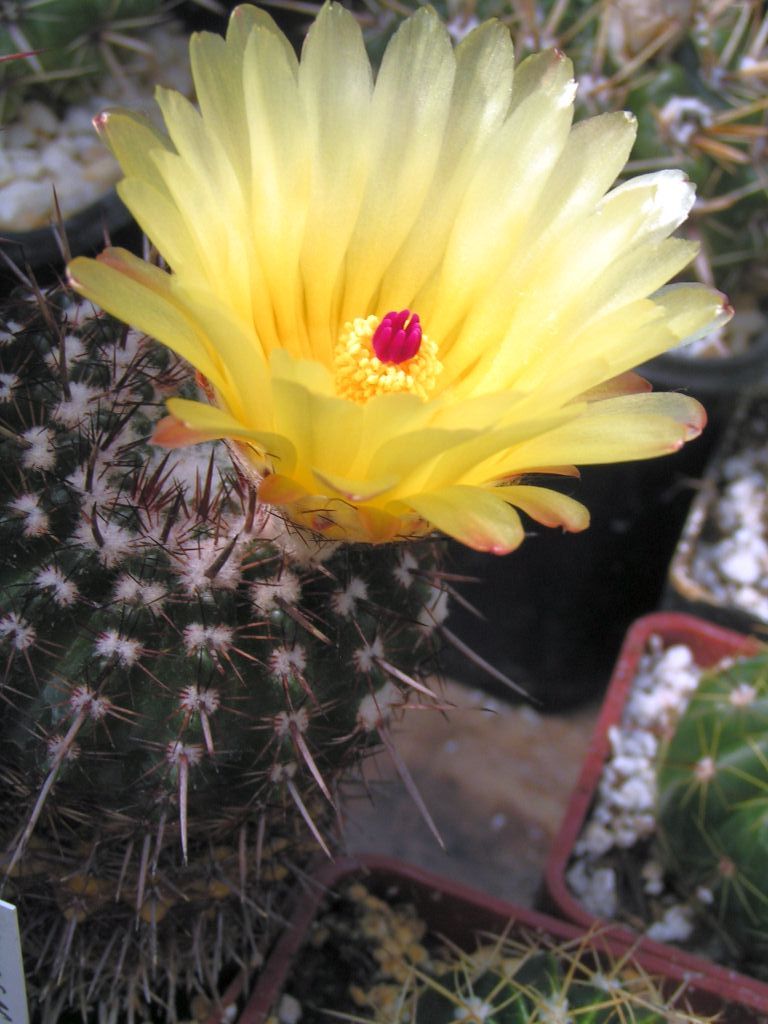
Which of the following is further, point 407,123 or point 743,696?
point 743,696

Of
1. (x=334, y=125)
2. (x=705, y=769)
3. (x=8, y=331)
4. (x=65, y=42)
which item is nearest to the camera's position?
(x=334, y=125)

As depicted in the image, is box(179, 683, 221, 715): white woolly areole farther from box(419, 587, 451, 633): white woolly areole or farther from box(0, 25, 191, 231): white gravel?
box(0, 25, 191, 231): white gravel

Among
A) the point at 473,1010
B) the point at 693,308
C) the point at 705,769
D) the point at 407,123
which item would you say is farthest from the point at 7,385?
the point at 705,769

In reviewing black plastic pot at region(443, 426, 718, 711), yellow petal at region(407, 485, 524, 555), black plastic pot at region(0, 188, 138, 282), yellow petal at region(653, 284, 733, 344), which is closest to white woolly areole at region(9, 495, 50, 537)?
yellow petal at region(407, 485, 524, 555)

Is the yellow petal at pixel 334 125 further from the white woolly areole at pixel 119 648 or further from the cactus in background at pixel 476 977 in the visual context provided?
the cactus in background at pixel 476 977

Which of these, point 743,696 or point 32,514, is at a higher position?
point 32,514

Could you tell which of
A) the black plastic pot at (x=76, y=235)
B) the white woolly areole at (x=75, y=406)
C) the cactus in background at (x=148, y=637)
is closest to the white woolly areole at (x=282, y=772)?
the cactus in background at (x=148, y=637)

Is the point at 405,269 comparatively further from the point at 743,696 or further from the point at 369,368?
the point at 743,696
